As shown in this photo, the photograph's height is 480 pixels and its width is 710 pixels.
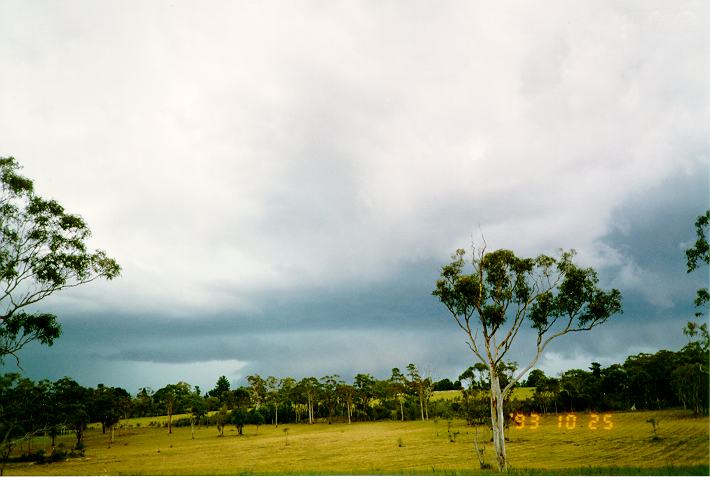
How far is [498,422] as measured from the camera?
2425 centimetres

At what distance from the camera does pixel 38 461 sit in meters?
51.4

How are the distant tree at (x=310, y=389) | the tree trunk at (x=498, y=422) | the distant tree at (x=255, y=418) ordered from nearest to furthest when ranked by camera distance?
the tree trunk at (x=498, y=422), the distant tree at (x=255, y=418), the distant tree at (x=310, y=389)

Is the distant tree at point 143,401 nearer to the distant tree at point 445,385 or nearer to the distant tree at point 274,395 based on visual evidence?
the distant tree at point 274,395

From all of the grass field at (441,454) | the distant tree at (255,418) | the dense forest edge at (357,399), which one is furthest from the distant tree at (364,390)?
the grass field at (441,454)

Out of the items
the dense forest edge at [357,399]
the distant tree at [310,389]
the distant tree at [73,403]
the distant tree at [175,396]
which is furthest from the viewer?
the distant tree at [310,389]

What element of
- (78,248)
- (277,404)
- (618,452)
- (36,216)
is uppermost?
(36,216)

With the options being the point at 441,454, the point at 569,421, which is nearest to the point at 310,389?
the point at 569,421

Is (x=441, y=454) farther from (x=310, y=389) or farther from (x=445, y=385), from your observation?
(x=445, y=385)

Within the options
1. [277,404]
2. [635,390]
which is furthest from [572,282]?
[277,404]

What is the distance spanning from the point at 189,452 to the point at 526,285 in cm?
4914

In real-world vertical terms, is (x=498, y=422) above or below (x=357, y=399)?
above

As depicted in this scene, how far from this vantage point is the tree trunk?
23.0 meters

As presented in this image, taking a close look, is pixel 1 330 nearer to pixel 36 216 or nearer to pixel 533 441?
pixel 36 216

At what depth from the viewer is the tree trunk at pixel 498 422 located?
22969mm
